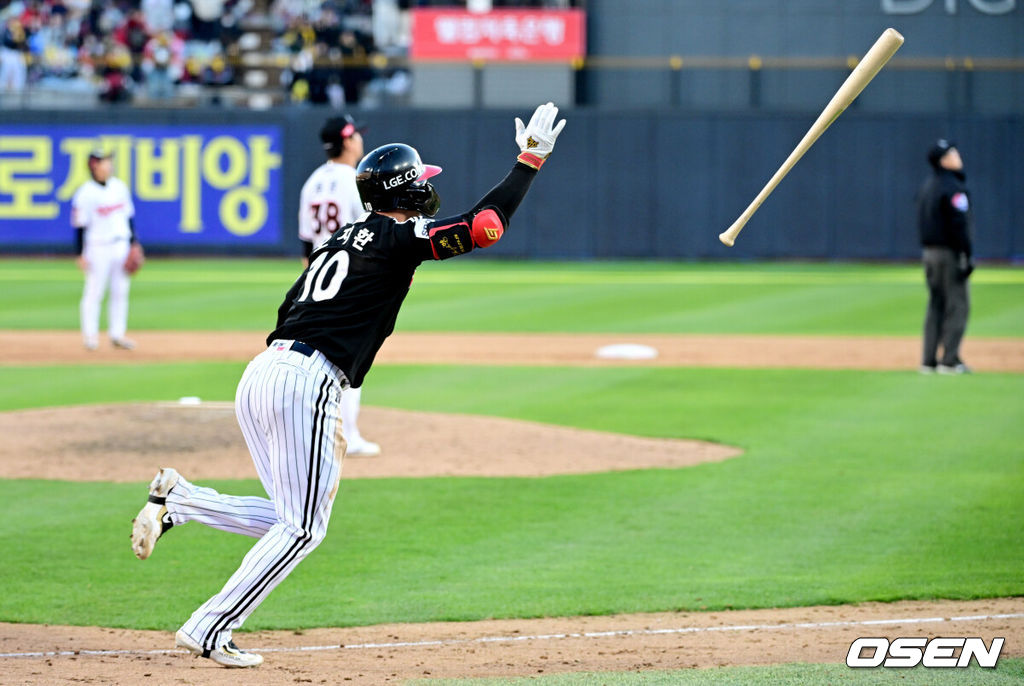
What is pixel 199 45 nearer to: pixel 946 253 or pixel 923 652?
pixel 946 253

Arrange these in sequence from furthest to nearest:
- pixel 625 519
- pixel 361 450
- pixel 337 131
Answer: pixel 361 450 → pixel 337 131 → pixel 625 519

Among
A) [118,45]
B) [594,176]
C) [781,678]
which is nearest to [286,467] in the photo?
[781,678]

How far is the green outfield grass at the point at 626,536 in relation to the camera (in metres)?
7.14

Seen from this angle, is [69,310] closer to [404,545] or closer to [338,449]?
[404,545]

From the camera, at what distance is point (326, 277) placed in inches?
225

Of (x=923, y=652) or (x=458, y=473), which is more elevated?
(x=923, y=652)

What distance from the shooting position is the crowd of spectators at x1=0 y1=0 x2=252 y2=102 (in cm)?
3144

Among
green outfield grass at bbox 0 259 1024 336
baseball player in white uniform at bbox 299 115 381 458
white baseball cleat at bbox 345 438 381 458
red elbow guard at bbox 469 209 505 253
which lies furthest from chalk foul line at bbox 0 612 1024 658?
green outfield grass at bbox 0 259 1024 336

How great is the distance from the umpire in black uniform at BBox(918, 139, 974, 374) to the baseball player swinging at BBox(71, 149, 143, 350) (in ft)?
30.0

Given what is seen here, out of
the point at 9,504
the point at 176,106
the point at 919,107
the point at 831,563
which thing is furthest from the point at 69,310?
the point at 919,107

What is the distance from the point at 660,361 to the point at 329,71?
16.9 m

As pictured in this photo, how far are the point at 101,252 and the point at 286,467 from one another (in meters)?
12.3

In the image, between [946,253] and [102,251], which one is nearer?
[946,253]

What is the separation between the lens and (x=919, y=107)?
30859mm
